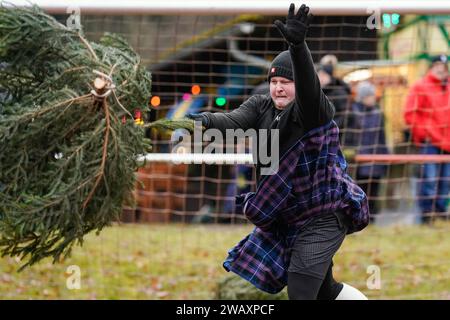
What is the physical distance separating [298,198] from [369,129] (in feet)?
15.2

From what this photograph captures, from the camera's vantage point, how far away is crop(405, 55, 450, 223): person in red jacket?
893cm

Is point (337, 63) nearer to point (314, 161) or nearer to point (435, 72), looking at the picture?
point (435, 72)

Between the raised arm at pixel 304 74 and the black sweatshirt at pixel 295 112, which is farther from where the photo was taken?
the black sweatshirt at pixel 295 112

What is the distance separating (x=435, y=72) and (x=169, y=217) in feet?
10.1

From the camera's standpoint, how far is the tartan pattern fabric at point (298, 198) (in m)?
4.70

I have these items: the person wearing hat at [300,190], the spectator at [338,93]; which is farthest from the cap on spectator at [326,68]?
the person wearing hat at [300,190]

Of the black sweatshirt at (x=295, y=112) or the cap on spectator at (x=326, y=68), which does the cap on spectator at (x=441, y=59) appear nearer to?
the cap on spectator at (x=326, y=68)

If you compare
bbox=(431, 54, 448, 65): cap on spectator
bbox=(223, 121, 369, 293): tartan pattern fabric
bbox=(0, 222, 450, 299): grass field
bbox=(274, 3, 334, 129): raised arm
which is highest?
bbox=(431, 54, 448, 65): cap on spectator

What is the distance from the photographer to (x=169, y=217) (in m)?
9.78

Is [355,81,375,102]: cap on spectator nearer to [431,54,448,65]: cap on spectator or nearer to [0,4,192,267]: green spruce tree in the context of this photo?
[431,54,448,65]: cap on spectator

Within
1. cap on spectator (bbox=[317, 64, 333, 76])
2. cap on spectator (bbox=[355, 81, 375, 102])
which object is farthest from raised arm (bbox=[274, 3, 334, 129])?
cap on spectator (bbox=[355, 81, 375, 102])

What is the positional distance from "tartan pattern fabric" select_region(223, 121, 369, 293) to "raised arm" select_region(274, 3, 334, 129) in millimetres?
91

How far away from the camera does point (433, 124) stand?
893 centimetres

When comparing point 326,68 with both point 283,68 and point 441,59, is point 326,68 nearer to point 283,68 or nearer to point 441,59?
point 441,59
